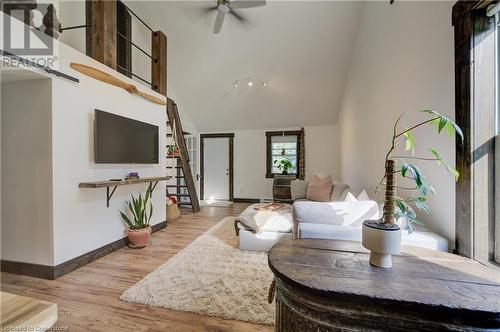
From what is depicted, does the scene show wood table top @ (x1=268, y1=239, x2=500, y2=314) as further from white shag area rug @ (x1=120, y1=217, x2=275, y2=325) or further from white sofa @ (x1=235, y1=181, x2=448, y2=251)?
white shag area rug @ (x1=120, y1=217, x2=275, y2=325)

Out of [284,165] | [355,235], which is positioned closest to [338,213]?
[355,235]

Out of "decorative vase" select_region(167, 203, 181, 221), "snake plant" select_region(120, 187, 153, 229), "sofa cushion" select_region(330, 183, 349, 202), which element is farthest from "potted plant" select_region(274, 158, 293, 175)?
"snake plant" select_region(120, 187, 153, 229)

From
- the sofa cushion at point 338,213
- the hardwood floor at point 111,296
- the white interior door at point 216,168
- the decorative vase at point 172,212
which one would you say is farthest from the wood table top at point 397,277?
the white interior door at point 216,168

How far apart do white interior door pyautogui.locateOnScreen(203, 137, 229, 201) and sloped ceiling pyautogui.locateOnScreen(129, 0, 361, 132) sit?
79 centimetres

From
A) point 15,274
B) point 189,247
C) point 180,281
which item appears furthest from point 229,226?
point 15,274

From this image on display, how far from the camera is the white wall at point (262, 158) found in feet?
20.0

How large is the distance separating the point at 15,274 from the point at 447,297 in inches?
131

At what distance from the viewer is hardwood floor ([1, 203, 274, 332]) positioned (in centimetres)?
148

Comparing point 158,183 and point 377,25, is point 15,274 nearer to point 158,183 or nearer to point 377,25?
point 158,183

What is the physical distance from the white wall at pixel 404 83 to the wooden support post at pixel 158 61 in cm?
319

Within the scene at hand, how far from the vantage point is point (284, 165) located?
630cm

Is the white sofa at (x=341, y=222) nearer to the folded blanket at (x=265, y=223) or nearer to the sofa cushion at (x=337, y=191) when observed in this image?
the folded blanket at (x=265, y=223)

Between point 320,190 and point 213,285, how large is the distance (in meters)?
2.73

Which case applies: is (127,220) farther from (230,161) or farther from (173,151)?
(230,161)
